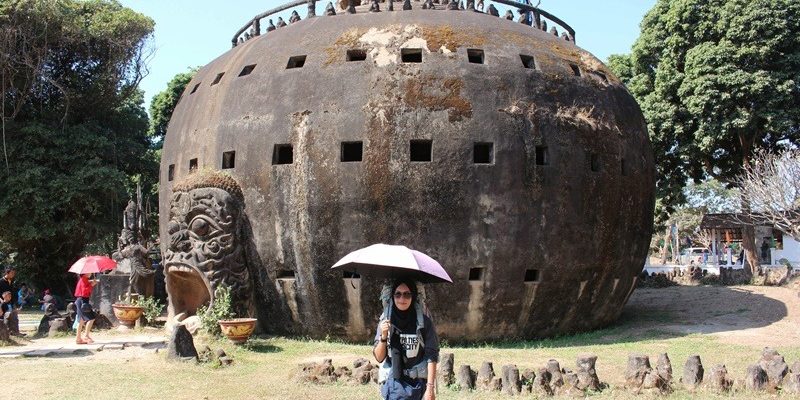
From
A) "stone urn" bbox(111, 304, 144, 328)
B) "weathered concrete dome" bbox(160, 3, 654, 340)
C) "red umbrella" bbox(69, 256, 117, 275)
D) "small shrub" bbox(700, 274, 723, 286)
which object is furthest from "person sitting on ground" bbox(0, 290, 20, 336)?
"small shrub" bbox(700, 274, 723, 286)

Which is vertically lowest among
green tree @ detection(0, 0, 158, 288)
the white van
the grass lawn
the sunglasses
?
the grass lawn

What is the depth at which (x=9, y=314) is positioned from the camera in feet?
53.3

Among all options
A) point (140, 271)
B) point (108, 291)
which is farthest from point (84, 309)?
point (108, 291)

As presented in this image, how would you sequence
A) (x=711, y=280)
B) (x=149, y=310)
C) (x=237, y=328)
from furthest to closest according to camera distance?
(x=711, y=280), (x=149, y=310), (x=237, y=328)

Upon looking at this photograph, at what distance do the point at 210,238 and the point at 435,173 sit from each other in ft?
15.7

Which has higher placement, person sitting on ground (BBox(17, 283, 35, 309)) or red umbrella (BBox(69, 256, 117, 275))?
red umbrella (BBox(69, 256, 117, 275))

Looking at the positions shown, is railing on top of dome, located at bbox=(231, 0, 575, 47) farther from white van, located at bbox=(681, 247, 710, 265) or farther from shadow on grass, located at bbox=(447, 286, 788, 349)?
white van, located at bbox=(681, 247, 710, 265)

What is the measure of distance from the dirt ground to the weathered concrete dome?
2.64m

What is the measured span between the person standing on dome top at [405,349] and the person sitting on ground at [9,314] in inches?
509

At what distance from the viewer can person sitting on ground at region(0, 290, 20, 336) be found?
16094mm

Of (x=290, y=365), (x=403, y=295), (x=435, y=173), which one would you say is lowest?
(x=290, y=365)

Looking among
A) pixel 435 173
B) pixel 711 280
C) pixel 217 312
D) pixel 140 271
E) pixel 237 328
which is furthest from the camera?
pixel 711 280

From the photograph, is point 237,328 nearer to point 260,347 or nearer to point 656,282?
point 260,347

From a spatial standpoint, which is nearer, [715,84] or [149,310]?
[149,310]
